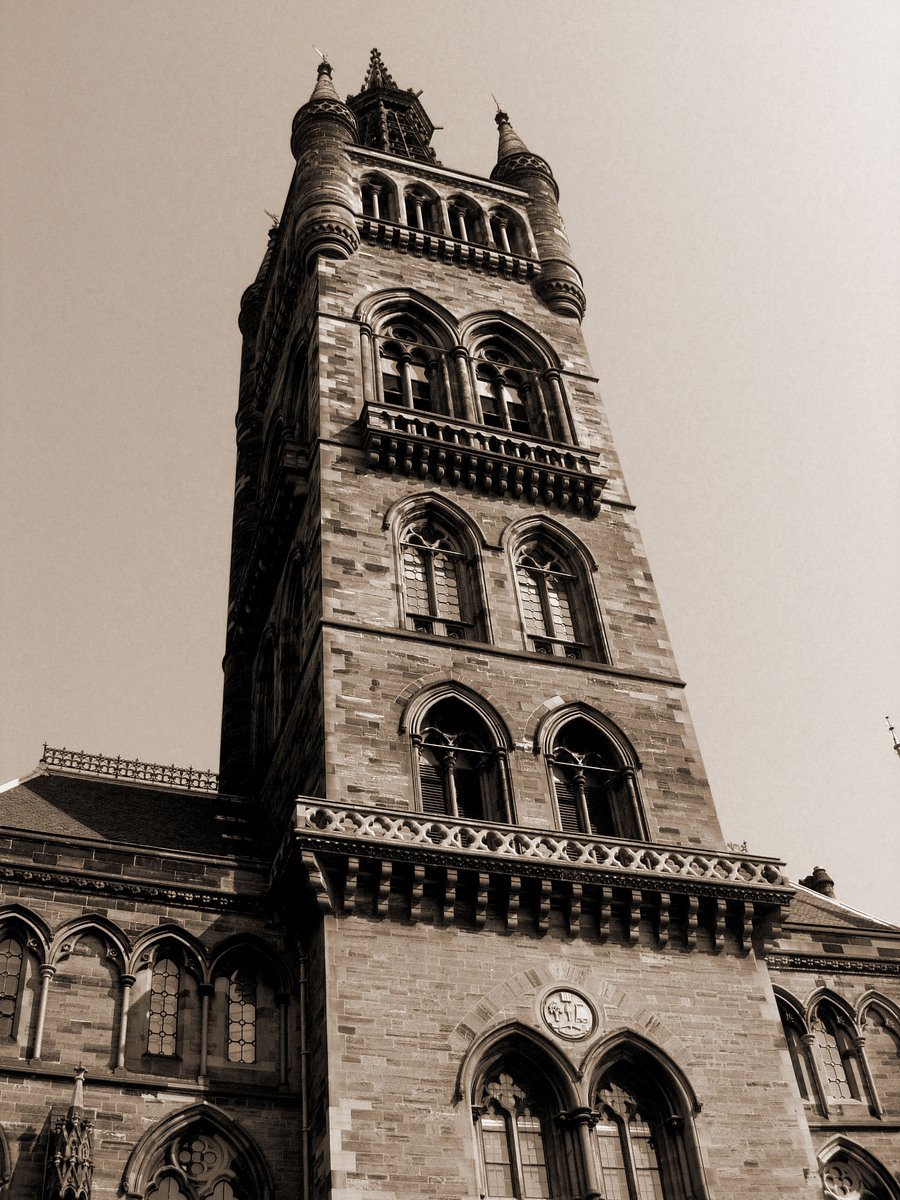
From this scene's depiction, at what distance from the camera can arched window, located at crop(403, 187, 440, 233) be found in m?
39.1

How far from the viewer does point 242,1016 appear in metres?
22.6

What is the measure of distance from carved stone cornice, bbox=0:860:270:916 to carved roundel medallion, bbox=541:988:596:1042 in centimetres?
502

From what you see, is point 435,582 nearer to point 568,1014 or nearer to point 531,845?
point 531,845

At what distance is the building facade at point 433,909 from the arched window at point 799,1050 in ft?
0.17

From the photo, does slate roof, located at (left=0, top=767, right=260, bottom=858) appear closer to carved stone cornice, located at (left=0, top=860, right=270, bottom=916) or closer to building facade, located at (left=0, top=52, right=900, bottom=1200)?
building facade, located at (left=0, top=52, right=900, bottom=1200)

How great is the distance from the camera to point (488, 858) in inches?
911

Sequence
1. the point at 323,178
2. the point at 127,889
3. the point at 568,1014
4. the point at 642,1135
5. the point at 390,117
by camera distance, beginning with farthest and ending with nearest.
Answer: the point at 390,117
the point at 323,178
the point at 127,889
the point at 568,1014
the point at 642,1135

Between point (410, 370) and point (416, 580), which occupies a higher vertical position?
point (410, 370)

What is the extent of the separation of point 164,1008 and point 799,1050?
11.2 m

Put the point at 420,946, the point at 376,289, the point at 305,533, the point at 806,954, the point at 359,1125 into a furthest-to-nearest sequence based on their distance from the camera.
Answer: the point at 376,289 < the point at 305,533 < the point at 806,954 < the point at 420,946 < the point at 359,1125

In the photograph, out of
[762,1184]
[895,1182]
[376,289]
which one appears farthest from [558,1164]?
[376,289]

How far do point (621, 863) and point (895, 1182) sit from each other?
7023 millimetres

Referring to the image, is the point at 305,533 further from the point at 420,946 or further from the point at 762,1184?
the point at 762,1184

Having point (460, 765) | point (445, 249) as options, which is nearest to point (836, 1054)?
point (460, 765)
